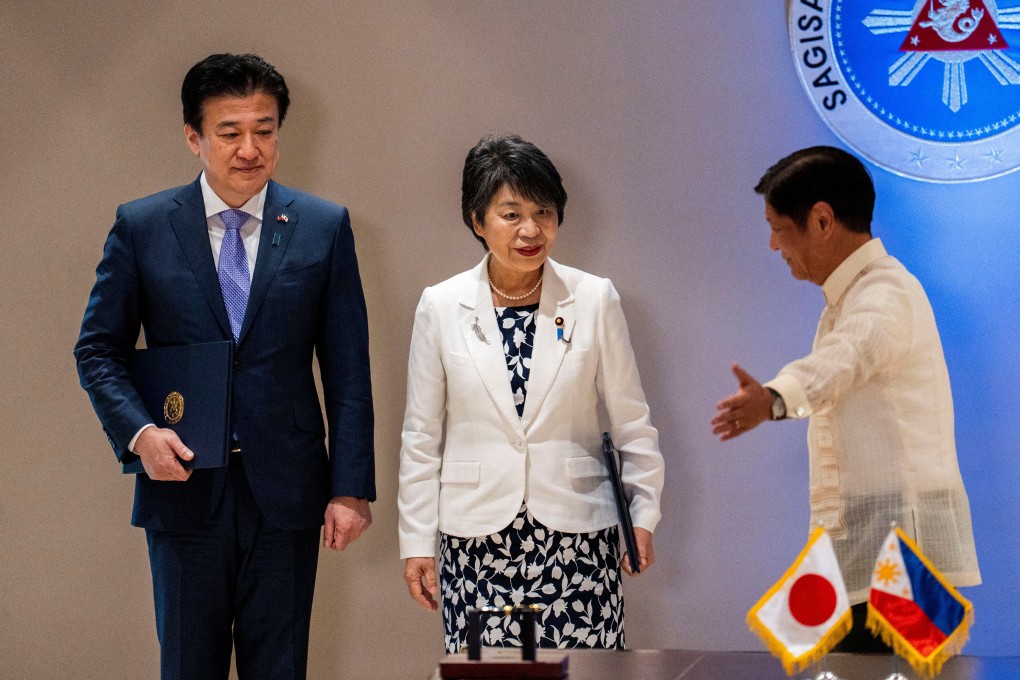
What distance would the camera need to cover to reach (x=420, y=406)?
3188 millimetres

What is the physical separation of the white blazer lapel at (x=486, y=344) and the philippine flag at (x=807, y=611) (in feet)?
3.24

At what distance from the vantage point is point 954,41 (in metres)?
3.42

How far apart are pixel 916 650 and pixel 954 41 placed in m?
1.97

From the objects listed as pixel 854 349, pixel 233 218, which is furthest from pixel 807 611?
pixel 233 218

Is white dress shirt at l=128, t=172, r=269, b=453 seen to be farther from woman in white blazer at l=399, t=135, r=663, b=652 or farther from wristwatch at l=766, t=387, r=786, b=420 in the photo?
wristwatch at l=766, t=387, r=786, b=420

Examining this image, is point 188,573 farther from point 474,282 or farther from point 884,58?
point 884,58

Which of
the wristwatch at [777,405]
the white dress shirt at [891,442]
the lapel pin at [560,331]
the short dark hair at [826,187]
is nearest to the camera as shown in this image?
the wristwatch at [777,405]

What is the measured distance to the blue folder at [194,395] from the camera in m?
2.91

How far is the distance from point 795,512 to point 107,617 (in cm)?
222

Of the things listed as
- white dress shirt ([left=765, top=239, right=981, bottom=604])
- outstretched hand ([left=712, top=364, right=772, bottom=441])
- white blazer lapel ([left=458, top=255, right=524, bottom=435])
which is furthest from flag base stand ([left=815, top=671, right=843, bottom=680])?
white blazer lapel ([left=458, top=255, right=524, bottom=435])

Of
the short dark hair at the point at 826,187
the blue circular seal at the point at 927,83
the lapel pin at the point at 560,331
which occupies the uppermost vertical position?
the blue circular seal at the point at 927,83

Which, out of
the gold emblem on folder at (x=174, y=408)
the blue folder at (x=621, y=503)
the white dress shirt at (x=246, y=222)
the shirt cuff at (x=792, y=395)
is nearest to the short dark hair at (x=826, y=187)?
the shirt cuff at (x=792, y=395)

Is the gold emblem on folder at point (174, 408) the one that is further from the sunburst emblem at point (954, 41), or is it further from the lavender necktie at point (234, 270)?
the sunburst emblem at point (954, 41)

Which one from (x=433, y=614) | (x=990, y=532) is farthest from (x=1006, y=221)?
(x=433, y=614)
